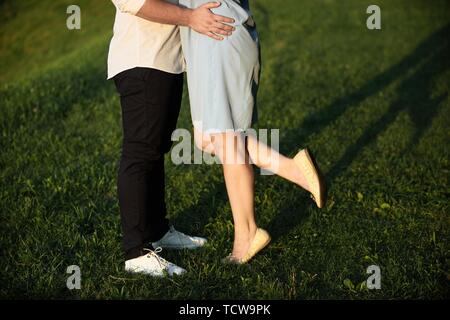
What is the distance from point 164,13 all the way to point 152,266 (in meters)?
1.29

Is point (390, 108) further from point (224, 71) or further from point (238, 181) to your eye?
point (224, 71)

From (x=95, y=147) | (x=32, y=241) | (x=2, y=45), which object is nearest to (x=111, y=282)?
(x=32, y=241)

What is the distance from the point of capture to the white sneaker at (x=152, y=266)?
3264 mm

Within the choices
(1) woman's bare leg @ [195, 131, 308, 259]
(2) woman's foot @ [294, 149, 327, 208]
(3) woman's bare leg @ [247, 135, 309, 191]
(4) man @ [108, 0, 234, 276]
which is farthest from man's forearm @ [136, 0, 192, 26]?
(2) woman's foot @ [294, 149, 327, 208]

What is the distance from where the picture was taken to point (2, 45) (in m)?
11.7

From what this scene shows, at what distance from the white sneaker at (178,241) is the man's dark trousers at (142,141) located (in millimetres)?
173

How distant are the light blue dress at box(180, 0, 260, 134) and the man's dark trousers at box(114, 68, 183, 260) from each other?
0.53 feet

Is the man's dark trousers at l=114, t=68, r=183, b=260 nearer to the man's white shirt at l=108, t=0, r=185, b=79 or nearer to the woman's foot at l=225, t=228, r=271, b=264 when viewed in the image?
the man's white shirt at l=108, t=0, r=185, b=79

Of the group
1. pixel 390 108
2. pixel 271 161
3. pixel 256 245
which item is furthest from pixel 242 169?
pixel 390 108

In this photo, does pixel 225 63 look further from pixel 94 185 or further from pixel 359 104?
pixel 359 104

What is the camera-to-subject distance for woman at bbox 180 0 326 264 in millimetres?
3055

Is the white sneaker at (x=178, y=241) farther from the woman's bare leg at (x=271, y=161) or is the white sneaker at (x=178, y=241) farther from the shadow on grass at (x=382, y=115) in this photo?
the woman's bare leg at (x=271, y=161)

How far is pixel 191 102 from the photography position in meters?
3.25
